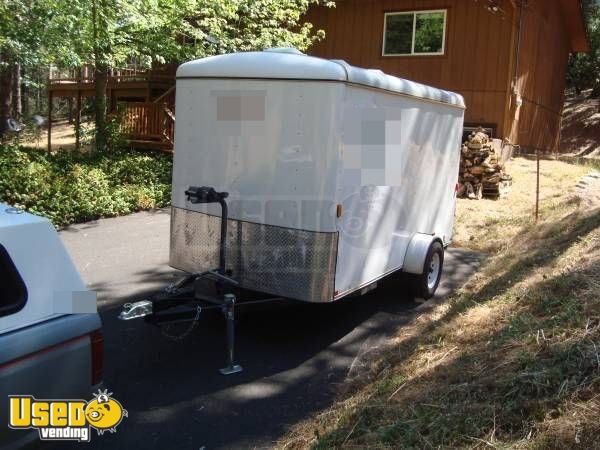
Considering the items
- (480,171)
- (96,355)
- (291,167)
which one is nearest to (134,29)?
(480,171)

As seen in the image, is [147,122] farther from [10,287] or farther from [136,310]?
[10,287]

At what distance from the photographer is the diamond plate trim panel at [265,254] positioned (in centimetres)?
505

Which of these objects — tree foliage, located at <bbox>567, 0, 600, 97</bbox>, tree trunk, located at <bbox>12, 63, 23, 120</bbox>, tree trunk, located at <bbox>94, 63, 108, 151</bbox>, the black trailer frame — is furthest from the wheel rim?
tree foliage, located at <bbox>567, 0, 600, 97</bbox>

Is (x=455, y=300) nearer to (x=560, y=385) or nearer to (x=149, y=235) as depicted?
(x=560, y=385)

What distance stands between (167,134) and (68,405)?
1300 cm

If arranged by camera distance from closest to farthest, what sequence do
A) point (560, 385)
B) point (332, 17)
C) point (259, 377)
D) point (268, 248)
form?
1. point (560, 385)
2. point (259, 377)
3. point (268, 248)
4. point (332, 17)

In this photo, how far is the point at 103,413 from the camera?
3492 mm

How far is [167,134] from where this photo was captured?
1534 cm

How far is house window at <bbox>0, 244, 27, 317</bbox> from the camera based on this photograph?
2689 millimetres

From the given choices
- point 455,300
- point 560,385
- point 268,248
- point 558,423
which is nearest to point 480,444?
point 558,423

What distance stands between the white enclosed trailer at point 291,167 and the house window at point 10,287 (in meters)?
2.67

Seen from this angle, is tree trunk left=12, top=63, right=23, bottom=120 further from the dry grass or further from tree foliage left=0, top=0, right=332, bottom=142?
the dry grass

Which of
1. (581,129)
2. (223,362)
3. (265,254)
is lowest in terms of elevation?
(223,362)

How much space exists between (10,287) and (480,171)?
12.0 metres
